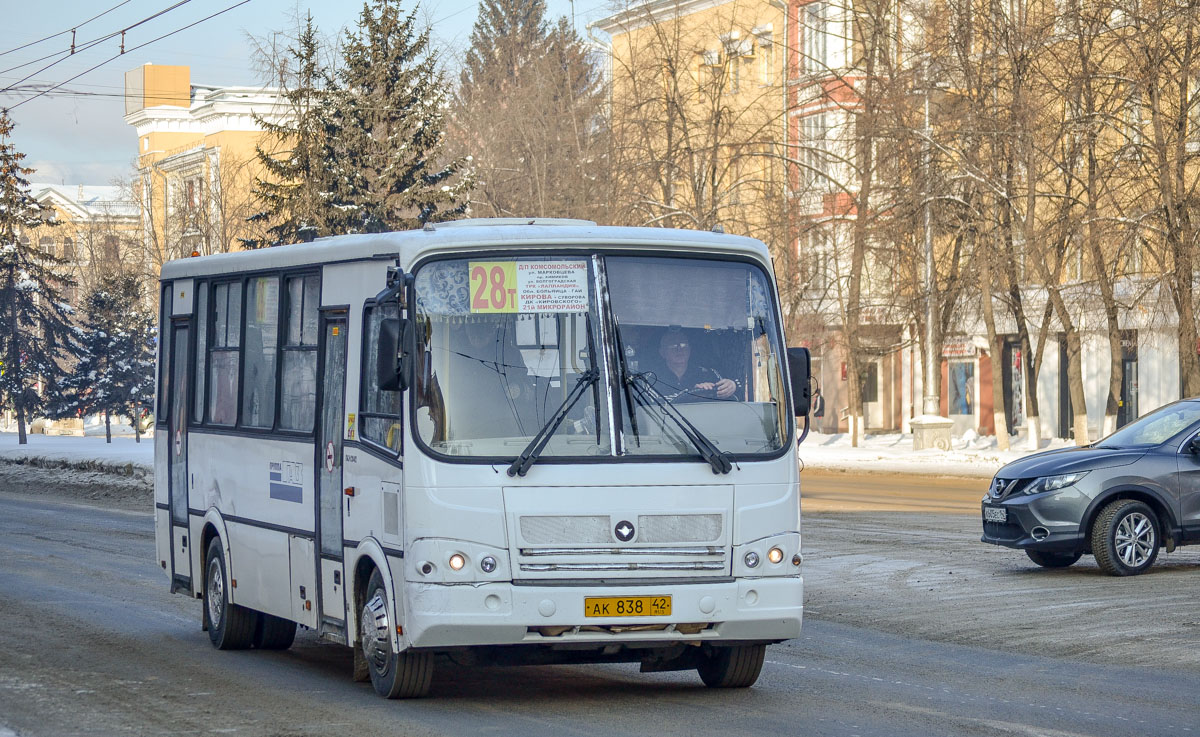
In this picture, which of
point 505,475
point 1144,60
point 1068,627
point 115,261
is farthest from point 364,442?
point 115,261

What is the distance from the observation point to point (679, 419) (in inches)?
368

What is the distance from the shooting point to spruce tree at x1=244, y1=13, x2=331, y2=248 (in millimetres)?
44375

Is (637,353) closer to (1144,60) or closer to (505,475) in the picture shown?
(505,475)

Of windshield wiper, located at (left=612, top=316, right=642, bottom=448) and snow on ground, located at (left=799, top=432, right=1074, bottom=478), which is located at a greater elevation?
windshield wiper, located at (left=612, top=316, right=642, bottom=448)

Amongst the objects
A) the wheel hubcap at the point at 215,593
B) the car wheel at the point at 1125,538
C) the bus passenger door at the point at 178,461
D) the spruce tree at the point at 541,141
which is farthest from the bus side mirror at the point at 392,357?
the spruce tree at the point at 541,141

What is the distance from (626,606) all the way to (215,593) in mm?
4562

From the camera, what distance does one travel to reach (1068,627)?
41.7 feet

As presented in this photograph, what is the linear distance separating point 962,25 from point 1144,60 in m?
6.62

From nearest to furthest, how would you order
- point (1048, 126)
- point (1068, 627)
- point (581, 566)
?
point (581, 566)
point (1068, 627)
point (1048, 126)

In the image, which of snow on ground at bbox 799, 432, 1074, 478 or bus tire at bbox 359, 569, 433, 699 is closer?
bus tire at bbox 359, 569, 433, 699

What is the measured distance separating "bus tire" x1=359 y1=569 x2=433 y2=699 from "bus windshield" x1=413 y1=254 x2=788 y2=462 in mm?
1021

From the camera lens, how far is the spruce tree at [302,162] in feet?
146

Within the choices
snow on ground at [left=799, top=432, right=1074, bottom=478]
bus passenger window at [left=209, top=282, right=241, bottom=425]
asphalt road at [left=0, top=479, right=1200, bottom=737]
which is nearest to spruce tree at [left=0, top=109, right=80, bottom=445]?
snow on ground at [left=799, top=432, right=1074, bottom=478]

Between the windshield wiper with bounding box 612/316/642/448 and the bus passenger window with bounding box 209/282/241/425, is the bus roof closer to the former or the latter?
the windshield wiper with bounding box 612/316/642/448
